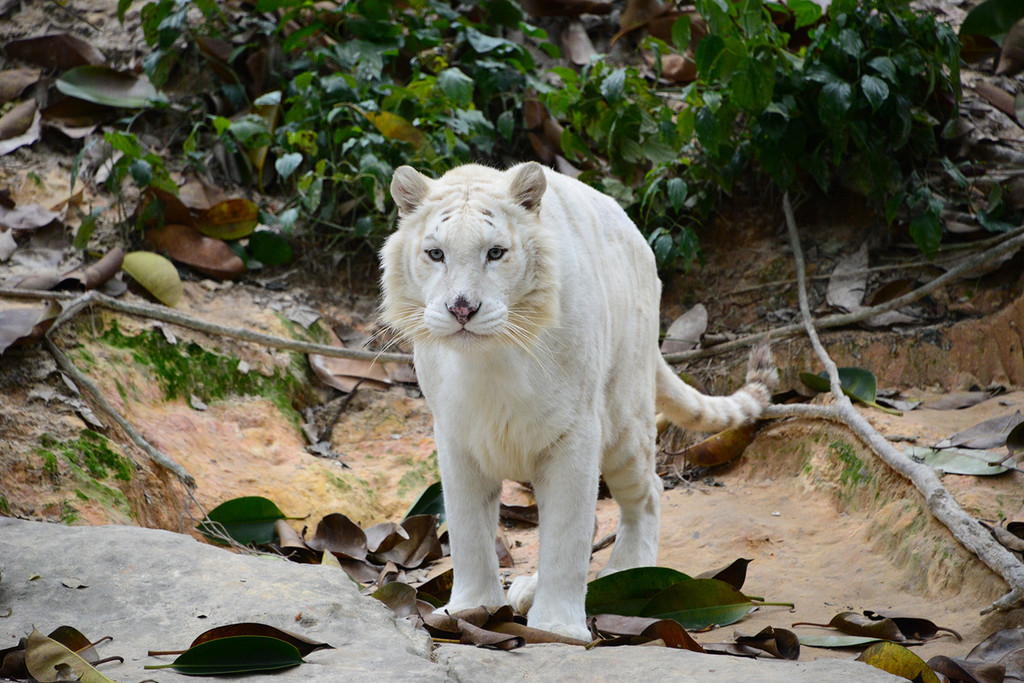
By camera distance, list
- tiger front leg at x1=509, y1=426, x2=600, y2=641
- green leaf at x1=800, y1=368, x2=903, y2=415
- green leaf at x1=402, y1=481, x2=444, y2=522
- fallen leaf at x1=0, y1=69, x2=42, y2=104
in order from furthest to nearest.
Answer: fallen leaf at x1=0, y1=69, x2=42, y2=104 → green leaf at x1=800, y1=368, x2=903, y2=415 → green leaf at x1=402, y1=481, x2=444, y2=522 → tiger front leg at x1=509, y1=426, x2=600, y2=641

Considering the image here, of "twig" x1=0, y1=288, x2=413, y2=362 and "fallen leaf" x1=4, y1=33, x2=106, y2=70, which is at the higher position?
"fallen leaf" x1=4, y1=33, x2=106, y2=70

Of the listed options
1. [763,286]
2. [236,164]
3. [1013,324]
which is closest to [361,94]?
[236,164]

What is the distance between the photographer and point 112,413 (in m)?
4.39

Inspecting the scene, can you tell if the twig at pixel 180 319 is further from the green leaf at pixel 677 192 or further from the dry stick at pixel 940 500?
the dry stick at pixel 940 500

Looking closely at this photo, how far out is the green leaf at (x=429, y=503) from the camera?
473cm

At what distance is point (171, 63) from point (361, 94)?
5.71 ft

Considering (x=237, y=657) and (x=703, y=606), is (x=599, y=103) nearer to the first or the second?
(x=703, y=606)

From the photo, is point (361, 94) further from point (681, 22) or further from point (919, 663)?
point (919, 663)

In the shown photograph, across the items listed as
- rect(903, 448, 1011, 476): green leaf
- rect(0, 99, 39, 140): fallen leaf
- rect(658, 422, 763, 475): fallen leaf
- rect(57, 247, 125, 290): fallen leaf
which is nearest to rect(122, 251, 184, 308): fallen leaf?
rect(57, 247, 125, 290): fallen leaf

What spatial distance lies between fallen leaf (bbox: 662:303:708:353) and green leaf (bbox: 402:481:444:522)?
2.06m

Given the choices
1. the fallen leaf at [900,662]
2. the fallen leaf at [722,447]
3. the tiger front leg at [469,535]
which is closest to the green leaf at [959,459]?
the fallen leaf at [722,447]

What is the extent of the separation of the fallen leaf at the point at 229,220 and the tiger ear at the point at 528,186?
3467 millimetres

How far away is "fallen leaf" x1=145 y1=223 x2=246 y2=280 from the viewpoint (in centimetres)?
596

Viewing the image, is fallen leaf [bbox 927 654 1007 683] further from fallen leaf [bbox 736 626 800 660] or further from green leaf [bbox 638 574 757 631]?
green leaf [bbox 638 574 757 631]
